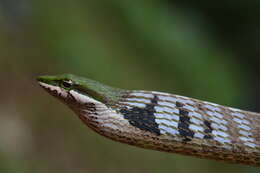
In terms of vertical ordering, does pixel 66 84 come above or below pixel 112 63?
below

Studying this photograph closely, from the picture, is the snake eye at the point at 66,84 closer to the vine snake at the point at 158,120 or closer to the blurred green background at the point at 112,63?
the vine snake at the point at 158,120

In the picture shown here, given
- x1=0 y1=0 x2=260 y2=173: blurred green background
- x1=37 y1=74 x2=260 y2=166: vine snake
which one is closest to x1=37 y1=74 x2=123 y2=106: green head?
x1=37 y1=74 x2=260 y2=166: vine snake

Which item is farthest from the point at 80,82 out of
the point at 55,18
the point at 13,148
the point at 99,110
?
the point at 55,18

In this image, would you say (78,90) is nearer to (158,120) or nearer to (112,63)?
(158,120)

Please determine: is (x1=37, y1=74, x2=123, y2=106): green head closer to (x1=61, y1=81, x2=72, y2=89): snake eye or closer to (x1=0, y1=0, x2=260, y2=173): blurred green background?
(x1=61, y1=81, x2=72, y2=89): snake eye

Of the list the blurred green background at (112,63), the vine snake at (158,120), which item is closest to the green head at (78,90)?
the vine snake at (158,120)

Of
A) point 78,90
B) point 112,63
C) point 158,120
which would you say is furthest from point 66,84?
point 112,63
